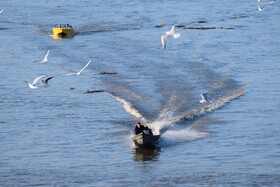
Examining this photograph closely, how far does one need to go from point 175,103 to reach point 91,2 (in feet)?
122

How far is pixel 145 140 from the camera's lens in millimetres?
32281

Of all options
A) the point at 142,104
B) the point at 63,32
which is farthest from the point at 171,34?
the point at 63,32

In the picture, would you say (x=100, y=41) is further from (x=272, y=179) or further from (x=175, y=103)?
(x=272, y=179)

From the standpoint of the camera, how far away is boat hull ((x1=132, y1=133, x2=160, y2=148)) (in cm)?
3219

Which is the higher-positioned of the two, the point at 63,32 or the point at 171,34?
the point at 63,32

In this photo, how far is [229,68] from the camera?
45344 mm

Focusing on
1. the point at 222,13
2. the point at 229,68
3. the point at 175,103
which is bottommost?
the point at 175,103

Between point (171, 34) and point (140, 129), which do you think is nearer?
point (140, 129)

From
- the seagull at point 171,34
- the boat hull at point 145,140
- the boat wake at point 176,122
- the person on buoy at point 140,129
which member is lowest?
the boat hull at point 145,140

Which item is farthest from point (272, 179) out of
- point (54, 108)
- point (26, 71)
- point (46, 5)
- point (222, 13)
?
point (46, 5)

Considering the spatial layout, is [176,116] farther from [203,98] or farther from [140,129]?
[140,129]

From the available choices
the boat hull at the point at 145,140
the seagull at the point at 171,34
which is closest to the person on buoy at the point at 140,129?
the boat hull at the point at 145,140

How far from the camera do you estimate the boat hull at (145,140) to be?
32.2 meters

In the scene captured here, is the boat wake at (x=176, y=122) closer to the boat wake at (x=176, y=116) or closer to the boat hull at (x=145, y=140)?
the boat wake at (x=176, y=116)
